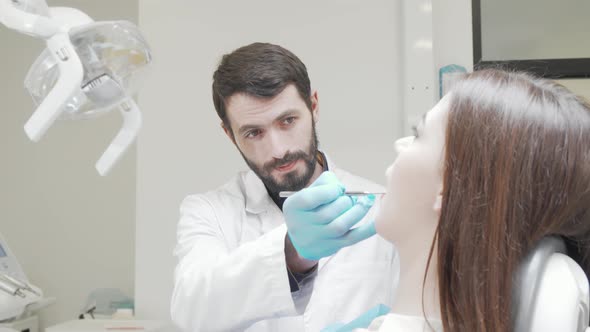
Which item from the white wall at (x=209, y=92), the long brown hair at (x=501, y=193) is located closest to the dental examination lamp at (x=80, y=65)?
the long brown hair at (x=501, y=193)

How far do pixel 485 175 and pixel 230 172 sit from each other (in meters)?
1.52

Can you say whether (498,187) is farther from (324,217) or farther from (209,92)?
(209,92)

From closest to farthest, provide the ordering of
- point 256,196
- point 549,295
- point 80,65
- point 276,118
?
point 549,295
point 80,65
point 276,118
point 256,196

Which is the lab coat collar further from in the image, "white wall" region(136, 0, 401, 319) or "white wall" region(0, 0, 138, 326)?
"white wall" region(0, 0, 138, 326)

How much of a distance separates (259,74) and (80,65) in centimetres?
57

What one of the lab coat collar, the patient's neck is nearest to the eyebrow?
the lab coat collar

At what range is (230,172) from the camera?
225cm

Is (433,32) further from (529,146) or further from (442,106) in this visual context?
(529,146)

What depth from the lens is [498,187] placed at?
0.84 metres

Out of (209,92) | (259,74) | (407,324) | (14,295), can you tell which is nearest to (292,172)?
(259,74)

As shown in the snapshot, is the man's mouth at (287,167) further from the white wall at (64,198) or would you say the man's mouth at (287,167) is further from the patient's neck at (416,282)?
the white wall at (64,198)

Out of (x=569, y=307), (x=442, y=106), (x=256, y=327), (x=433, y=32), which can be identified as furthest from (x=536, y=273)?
(x=433, y=32)

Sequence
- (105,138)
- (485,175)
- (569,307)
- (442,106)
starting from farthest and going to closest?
(105,138), (442,106), (485,175), (569,307)

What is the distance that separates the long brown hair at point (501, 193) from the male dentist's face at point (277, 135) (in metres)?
0.69
